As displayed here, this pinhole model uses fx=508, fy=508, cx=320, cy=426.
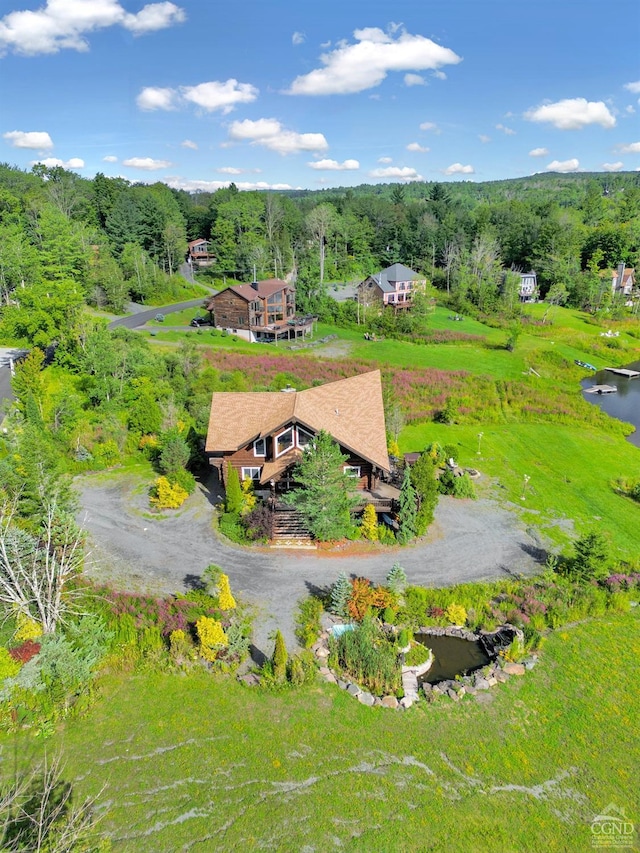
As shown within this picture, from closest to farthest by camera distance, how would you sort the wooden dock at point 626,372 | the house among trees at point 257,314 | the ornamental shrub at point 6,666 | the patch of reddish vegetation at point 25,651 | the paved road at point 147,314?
the ornamental shrub at point 6,666 → the patch of reddish vegetation at point 25,651 → the wooden dock at point 626,372 → the house among trees at point 257,314 → the paved road at point 147,314

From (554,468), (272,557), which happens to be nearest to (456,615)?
(272,557)

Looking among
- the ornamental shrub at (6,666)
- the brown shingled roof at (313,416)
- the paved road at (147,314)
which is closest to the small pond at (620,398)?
the brown shingled roof at (313,416)

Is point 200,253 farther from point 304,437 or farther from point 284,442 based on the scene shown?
point 304,437

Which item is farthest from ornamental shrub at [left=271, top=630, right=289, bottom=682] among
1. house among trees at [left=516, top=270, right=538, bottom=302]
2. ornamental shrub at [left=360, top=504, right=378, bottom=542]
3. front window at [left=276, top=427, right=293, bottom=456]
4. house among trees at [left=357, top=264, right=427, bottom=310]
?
house among trees at [left=516, top=270, right=538, bottom=302]

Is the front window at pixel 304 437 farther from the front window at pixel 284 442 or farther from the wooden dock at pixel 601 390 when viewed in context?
the wooden dock at pixel 601 390

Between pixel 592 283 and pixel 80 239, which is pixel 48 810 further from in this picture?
pixel 592 283

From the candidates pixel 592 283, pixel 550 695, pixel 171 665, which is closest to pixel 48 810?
pixel 171 665
